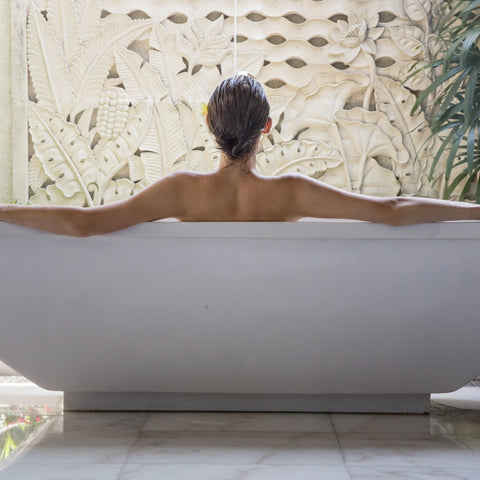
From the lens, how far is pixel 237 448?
1.50 metres

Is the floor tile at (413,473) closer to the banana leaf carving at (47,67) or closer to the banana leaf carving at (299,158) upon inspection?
the banana leaf carving at (299,158)

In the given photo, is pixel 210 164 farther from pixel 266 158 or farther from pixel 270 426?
pixel 270 426

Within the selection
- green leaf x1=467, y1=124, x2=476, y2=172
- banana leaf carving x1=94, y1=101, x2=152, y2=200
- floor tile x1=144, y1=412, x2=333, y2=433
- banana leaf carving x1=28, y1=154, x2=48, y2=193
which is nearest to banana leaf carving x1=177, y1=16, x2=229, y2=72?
banana leaf carving x1=94, y1=101, x2=152, y2=200

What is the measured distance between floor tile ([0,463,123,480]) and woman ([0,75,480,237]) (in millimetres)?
515

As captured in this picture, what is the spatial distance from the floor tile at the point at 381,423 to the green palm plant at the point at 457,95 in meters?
1.74

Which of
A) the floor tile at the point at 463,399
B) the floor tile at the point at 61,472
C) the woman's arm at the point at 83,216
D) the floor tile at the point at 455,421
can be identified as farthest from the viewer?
the floor tile at the point at 463,399

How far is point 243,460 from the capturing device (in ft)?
4.66

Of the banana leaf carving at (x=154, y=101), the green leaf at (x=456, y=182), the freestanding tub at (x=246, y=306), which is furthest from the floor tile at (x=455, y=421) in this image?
the banana leaf carving at (x=154, y=101)

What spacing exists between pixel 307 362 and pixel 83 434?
566 millimetres

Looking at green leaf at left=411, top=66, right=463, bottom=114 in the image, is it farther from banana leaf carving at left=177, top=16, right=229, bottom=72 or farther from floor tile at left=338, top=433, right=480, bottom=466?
floor tile at left=338, top=433, right=480, bottom=466

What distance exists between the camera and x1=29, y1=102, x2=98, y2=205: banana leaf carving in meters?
3.63

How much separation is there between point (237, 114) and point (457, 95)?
2212mm

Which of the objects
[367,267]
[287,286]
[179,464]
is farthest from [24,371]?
[367,267]

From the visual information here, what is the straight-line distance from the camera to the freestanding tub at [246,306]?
159cm
